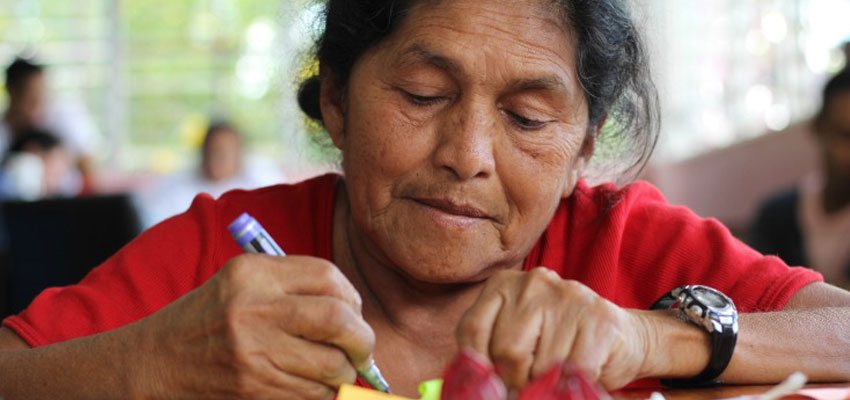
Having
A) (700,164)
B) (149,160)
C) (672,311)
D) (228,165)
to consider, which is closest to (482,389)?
(672,311)

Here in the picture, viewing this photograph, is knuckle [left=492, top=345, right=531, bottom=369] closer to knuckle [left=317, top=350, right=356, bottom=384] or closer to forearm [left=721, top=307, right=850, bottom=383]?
knuckle [left=317, top=350, right=356, bottom=384]

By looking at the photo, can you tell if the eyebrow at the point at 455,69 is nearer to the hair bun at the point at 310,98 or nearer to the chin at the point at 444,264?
the chin at the point at 444,264

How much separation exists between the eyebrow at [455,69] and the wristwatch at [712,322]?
369mm

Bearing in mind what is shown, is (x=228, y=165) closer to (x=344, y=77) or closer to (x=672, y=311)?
(x=344, y=77)

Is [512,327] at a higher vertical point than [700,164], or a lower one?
higher

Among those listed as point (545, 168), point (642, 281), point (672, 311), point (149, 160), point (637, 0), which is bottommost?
point (149, 160)

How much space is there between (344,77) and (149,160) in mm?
7859

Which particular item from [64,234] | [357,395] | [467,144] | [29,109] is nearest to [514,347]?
[357,395]

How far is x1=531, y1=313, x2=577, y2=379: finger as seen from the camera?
3.54ft

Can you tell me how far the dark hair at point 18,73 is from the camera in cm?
700

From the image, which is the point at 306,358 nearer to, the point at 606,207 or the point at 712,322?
the point at 712,322

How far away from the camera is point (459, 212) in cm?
141

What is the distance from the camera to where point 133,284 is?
5.13ft

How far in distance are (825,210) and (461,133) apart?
293cm
